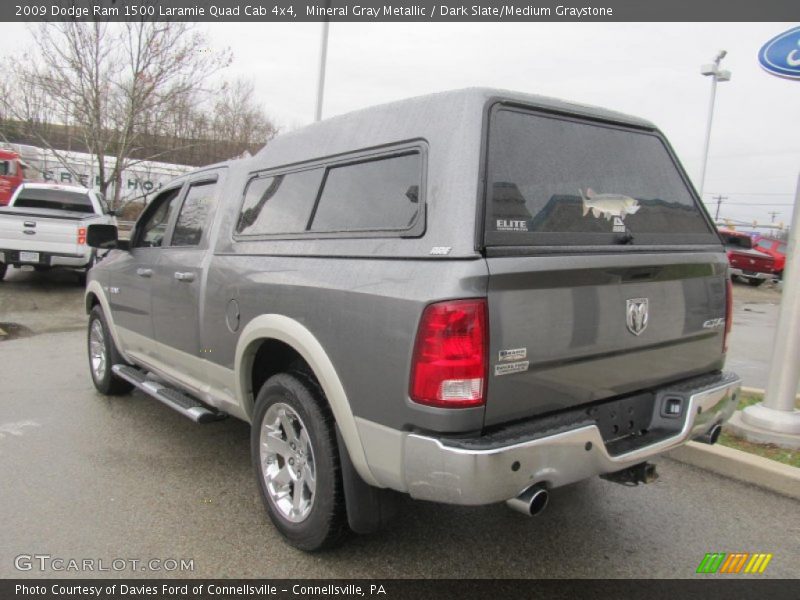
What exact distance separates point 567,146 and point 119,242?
12.1ft

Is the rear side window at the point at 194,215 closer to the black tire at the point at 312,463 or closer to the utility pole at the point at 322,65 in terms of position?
the black tire at the point at 312,463

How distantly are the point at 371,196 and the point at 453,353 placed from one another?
93cm

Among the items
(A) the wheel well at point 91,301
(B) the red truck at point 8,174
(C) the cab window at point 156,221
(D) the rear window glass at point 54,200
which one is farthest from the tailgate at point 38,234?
(B) the red truck at point 8,174

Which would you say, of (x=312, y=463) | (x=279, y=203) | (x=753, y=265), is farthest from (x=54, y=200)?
(x=753, y=265)

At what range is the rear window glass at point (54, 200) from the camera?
1252cm

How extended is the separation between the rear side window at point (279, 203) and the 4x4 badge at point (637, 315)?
1.61 m

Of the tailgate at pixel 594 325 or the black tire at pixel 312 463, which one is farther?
the black tire at pixel 312 463

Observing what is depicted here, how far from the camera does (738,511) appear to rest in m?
3.51

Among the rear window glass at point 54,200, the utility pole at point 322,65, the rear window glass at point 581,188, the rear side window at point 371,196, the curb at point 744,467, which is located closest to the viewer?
the rear window glass at point 581,188

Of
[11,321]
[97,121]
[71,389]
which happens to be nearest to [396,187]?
[71,389]

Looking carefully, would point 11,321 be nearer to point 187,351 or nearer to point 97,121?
point 187,351

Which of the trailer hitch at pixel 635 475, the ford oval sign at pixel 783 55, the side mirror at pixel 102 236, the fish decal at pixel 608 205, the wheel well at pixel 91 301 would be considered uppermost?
the ford oval sign at pixel 783 55

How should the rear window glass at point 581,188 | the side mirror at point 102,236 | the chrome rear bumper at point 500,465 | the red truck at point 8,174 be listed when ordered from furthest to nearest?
the red truck at point 8,174 → the side mirror at point 102,236 → the rear window glass at point 581,188 → the chrome rear bumper at point 500,465

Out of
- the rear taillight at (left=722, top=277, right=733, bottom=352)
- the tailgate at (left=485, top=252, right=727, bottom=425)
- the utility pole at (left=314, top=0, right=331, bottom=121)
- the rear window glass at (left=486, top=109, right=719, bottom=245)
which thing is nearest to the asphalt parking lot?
the tailgate at (left=485, top=252, right=727, bottom=425)
